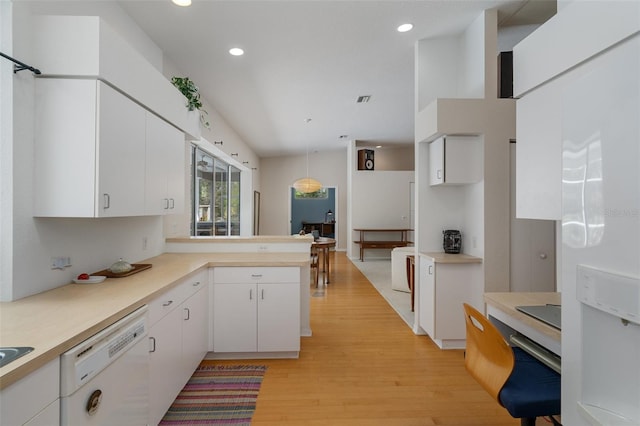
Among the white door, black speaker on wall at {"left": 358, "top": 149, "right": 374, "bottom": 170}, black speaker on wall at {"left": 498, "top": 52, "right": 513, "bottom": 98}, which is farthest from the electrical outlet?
black speaker on wall at {"left": 358, "top": 149, "right": 374, "bottom": 170}

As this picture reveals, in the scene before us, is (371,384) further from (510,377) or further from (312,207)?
(312,207)

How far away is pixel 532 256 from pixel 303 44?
310cm

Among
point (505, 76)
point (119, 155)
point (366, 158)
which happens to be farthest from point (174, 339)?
point (366, 158)

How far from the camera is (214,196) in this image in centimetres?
601

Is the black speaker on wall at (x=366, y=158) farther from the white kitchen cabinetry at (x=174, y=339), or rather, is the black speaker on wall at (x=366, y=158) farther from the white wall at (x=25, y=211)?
the white wall at (x=25, y=211)

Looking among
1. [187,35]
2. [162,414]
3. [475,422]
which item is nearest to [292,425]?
[162,414]

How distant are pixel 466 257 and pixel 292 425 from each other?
2.13 m

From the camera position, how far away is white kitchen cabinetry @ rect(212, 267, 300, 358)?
2686 millimetres

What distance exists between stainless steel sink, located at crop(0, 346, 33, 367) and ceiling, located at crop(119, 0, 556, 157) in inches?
101

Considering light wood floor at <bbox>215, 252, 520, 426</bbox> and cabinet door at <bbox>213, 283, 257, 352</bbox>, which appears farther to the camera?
cabinet door at <bbox>213, 283, 257, 352</bbox>

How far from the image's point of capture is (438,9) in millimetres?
2787

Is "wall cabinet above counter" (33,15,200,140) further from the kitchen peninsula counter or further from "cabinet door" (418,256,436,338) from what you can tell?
"cabinet door" (418,256,436,338)

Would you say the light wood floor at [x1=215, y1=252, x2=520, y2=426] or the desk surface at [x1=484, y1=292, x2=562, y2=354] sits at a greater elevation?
the desk surface at [x1=484, y1=292, x2=562, y2=354]

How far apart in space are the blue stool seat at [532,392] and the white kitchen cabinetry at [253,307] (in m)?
1.69
